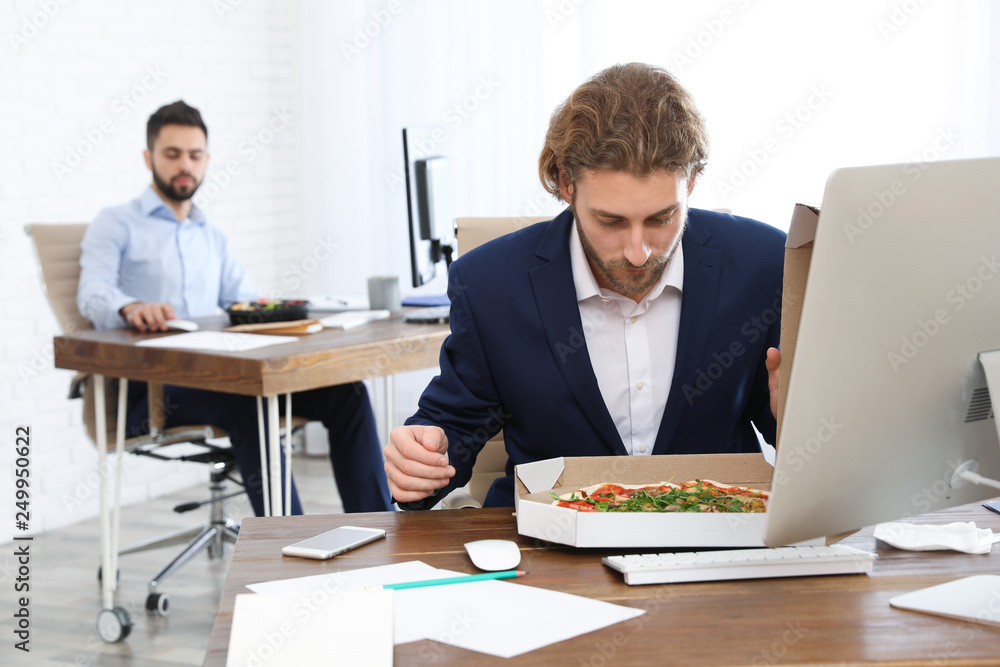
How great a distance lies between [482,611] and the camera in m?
0.92

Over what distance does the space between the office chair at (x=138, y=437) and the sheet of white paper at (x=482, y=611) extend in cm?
193

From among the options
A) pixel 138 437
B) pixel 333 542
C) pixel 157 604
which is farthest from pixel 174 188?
pixel 333 542

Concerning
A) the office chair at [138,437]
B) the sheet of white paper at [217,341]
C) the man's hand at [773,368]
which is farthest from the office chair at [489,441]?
the office chair at [138,437]

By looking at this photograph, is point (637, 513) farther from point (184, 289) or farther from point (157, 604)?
point (184, 289)

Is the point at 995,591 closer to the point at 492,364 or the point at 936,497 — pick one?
the point at 936,497

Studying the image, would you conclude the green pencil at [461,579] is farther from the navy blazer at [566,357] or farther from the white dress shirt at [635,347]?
the white dress shirt at [635,347]

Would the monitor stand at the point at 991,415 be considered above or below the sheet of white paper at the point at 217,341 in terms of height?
above

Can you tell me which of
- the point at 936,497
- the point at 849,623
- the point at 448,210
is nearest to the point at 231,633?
the point at 849,623

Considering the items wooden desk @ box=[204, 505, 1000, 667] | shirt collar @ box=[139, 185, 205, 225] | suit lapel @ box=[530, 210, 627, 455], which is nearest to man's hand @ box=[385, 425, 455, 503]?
wooden desk @ box=[204, 505, 1000, 667]

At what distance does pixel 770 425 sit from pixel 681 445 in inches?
6.3

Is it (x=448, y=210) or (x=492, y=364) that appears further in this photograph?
(x=448, y=210)

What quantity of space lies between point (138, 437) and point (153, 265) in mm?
687

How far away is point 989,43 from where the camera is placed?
291 centimetres

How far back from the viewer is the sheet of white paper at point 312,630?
0.80 m
